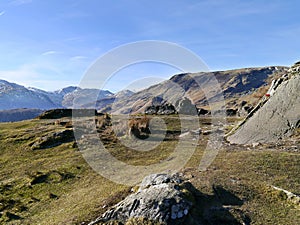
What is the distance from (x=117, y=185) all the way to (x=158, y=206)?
254 inches

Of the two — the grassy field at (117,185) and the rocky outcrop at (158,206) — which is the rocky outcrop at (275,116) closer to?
the grassy field at (117,185)

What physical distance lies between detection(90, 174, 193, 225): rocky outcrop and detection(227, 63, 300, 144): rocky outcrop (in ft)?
48.2

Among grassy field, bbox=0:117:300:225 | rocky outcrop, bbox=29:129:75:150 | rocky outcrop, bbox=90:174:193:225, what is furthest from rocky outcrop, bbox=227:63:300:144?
rocky outcrop, bbox=29:129:75:150

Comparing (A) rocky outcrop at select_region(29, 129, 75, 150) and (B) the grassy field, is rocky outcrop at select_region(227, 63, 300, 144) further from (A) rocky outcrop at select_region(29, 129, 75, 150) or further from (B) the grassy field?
(A) rocky outcrop at select_region(29, 129, 75, 150)

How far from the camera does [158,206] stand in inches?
473

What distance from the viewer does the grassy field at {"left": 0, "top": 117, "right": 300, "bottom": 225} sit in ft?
44.9

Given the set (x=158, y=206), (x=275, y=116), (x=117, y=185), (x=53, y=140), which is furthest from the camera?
(x=53, y=140)

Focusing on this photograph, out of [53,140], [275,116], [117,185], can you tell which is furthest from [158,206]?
[53,140]

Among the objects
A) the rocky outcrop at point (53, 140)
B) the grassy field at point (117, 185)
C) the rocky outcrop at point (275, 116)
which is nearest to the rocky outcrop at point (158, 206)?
the grassy field at point (117, 185)

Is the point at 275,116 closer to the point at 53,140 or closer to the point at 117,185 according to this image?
the point at 117,185

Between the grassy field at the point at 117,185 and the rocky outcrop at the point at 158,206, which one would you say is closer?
the rocky outcrop at the point at 158,206

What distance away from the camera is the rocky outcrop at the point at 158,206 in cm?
1175

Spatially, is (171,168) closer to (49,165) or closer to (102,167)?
(102,167)

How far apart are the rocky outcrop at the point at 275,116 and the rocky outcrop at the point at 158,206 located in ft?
48.2
